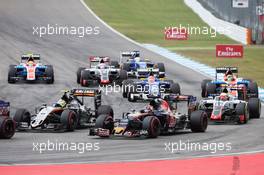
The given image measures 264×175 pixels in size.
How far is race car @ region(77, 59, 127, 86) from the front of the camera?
38.4m

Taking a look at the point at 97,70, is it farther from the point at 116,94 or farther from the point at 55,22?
the point at 55,22

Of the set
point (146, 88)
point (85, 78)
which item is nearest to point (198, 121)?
point (146, 88)

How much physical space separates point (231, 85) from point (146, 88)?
3.78 meters

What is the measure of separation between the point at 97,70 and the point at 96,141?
1557 centimetres

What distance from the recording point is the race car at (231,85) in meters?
32.1

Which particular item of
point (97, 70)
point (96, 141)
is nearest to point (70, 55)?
point (97, 70)

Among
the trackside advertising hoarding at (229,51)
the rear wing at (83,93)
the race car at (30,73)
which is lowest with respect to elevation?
the rear wing at (83,93)

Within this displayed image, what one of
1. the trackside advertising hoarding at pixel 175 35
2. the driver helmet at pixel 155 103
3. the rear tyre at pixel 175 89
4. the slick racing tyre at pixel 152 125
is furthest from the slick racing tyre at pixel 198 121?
the trackside advertising hoarding at pixel 175 35

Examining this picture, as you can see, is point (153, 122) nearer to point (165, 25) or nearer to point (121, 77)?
point (121, 77)

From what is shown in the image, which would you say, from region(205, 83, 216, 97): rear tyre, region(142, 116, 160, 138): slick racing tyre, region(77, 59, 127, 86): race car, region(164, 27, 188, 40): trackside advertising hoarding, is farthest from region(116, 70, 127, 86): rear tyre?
region(164, 27, 188, 40): trackside advertising hoarding

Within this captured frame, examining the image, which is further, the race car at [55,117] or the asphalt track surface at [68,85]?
the race car at [55,117]

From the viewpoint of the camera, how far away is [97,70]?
38.8 meters

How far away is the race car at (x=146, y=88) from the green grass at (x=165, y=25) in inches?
372

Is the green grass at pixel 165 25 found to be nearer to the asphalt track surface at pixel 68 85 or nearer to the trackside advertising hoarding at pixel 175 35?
the trackside advertising hoarding at pixel 175 35
